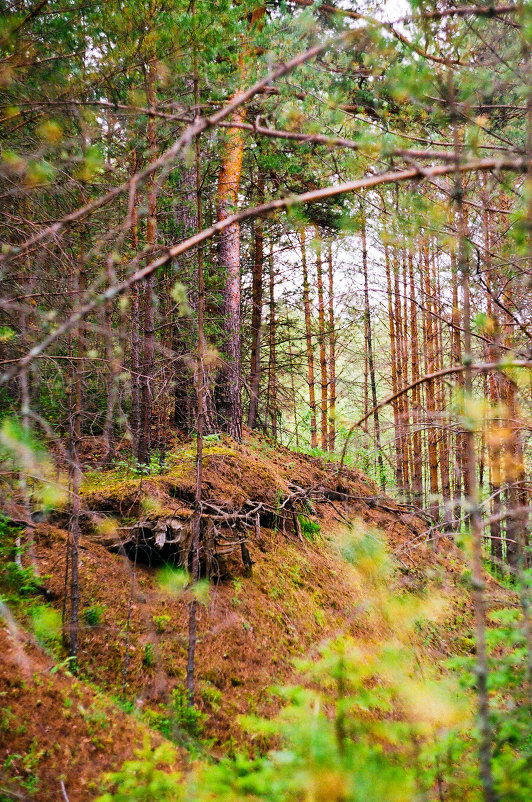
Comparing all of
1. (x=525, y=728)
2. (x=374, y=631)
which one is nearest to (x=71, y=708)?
(x=525, y=728)

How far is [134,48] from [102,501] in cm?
446

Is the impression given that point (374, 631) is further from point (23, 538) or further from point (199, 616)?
point (23, 538)

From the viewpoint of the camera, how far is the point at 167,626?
4.04m

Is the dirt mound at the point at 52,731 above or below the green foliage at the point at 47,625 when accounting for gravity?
below

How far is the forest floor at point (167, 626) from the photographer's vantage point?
263cm

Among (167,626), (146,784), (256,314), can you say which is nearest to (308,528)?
(167,626)

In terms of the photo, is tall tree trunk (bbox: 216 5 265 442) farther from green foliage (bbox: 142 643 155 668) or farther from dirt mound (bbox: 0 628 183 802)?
dirt mound (bbox: 0 628 183 802)

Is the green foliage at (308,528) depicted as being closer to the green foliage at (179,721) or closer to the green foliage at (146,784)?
the green foliage at (179,721)

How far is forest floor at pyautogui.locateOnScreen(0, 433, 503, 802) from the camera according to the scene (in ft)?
8.64

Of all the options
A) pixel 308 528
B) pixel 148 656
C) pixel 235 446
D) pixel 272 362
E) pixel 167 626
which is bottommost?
pixel 148 656

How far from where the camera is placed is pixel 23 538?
405 centimetres

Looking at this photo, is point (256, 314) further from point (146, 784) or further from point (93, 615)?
point (146, 784)

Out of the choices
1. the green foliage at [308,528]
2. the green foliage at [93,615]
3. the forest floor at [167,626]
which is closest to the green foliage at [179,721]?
the forest floor at [167,626]

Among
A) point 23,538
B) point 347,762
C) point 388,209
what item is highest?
point 388,209
